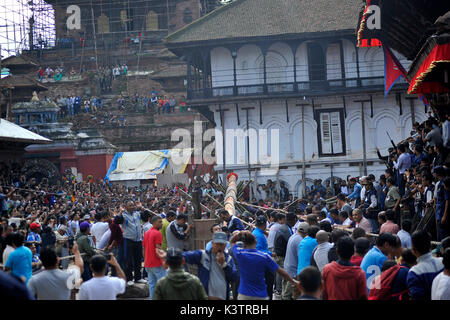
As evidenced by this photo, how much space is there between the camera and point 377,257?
26.3ft

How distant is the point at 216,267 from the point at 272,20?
26238 mm

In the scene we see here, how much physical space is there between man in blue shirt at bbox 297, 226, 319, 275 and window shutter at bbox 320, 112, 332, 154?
900 inches

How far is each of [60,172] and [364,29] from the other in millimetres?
25490

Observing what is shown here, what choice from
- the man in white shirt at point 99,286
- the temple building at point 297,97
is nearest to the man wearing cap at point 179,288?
the man in white shirt at point 99,286

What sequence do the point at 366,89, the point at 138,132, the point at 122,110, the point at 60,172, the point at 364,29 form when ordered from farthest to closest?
the point at 122,110 < the point at 138,132 < the point at 60,172 < the point at 366,89 < the point at 364,29

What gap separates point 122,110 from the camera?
4769 centimetres

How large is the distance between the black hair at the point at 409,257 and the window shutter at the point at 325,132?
82.7 feet

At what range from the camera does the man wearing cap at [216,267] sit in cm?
847

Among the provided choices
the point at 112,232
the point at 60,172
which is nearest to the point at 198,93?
the point at 60,172

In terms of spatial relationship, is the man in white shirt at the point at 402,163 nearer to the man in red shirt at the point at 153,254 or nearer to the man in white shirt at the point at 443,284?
the man in red shirt at the point at 153,254

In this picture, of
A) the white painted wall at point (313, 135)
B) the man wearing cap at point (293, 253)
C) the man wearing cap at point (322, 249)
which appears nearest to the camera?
the man wearing cap at point (322, 249)

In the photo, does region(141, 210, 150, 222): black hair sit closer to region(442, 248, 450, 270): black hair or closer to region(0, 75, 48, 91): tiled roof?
region(442, 248, 450, 270): black hair
